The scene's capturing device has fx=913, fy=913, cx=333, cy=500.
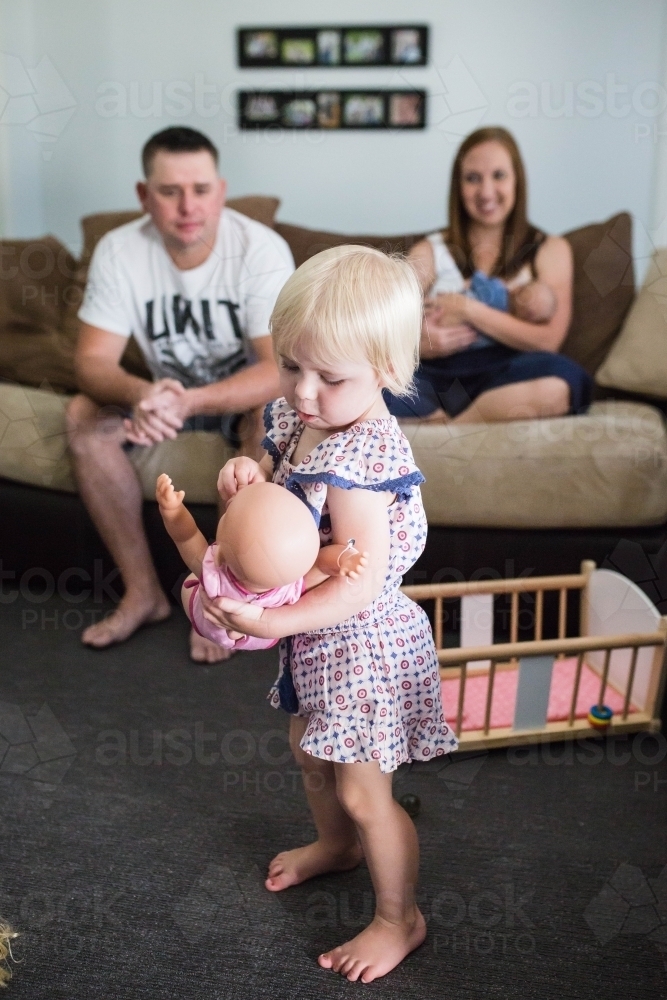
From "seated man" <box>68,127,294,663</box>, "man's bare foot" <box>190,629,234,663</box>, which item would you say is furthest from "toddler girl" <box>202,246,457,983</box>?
"seated man" <box>68,127,294,663</box>

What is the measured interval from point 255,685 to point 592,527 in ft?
2.12

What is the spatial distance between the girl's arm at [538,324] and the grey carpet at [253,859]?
0.77 m

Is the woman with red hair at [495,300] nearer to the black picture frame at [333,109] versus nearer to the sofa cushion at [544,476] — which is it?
the sofa cushion at [544,476]

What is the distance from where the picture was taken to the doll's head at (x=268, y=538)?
684 millimetres

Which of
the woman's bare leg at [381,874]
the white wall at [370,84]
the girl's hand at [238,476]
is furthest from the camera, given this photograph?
the white wall at [370,84]

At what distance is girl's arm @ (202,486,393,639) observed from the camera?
2.42 ft

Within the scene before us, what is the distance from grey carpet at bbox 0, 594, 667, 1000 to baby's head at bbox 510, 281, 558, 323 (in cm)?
83

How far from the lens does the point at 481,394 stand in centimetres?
169

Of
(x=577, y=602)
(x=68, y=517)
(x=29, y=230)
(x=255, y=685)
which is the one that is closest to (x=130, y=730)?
(x=255, y=685)

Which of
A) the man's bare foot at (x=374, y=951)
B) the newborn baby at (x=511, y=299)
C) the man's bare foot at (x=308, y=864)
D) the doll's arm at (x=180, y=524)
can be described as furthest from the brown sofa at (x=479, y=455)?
the doll's arm at (x=180, y=524)

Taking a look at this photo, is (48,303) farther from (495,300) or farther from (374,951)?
(374,951)

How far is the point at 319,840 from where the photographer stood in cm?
107

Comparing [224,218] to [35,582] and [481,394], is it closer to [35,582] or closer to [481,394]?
[481,394]

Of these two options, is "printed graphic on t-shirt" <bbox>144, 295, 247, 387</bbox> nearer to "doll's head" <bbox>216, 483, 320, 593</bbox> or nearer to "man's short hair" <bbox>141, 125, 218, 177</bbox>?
"man's short hair" <bbox>141, 125, 218, 177</bbox>
